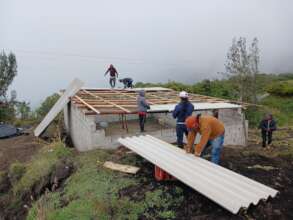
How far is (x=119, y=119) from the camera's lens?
1203 centimetres

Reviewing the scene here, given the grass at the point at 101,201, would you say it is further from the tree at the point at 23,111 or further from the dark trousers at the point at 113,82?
the tree at the point at 23,111

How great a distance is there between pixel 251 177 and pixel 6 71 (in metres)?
25.1

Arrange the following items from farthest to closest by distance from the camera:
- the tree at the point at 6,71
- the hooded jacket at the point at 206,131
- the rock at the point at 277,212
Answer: the tree at the point at 6,71 → the hooded jacket at the point at 206,131 → the rock at the point at 277,212

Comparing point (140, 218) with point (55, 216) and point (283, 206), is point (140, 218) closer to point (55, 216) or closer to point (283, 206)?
point (55, 216)

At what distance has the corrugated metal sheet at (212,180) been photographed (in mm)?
4179

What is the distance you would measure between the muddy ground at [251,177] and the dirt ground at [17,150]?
4596 mm

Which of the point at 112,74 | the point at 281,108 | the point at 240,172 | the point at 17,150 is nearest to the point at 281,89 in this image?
the point at 281,108

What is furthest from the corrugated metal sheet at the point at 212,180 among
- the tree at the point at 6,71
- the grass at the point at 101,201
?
the tree at the point at 6,71

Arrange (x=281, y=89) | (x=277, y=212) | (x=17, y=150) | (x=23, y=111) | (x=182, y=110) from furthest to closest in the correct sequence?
(x=281, y=89)
(x=23, y=111)
(x=17, y=150)
(x=182, y=110)
(x=277, y=212)

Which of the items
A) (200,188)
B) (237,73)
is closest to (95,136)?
(200,188)

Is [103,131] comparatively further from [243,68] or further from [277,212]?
[243,68]

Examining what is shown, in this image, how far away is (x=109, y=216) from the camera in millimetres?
4562

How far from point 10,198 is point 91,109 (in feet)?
10.6

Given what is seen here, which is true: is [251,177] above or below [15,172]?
above
